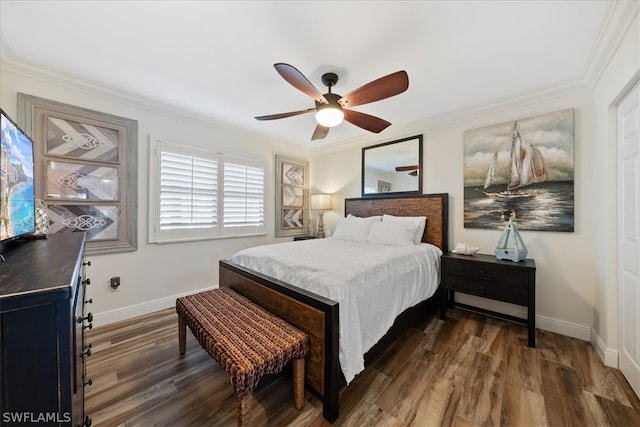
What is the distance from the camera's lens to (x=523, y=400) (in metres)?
1.64

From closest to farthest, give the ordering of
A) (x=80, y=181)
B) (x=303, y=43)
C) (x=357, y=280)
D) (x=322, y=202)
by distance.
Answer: (x=357, y=280) < (x=303, y=43) < (x=80, y=181) < (x=322, y=202)

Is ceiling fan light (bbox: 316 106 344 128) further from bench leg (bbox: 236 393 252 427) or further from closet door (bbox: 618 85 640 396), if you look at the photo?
bench leg (bbox: 236 393 252 427)

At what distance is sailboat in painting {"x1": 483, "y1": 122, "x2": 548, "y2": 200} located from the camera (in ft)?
8.57

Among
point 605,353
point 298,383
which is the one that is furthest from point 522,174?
point 298,383

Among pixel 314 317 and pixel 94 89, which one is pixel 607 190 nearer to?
pixel 314 317

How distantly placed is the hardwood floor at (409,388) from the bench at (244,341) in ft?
1.12

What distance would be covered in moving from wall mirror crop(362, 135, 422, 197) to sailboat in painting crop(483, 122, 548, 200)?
3.34 ft

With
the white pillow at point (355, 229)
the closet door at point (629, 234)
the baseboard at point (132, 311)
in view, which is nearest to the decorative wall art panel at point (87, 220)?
the baseboard at point (132, 311)

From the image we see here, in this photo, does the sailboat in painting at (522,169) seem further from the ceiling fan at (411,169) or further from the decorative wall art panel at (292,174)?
the decorative wall art panel at (292,174)

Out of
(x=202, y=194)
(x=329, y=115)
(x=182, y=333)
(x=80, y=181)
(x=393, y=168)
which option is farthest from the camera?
(x=393, y=168)

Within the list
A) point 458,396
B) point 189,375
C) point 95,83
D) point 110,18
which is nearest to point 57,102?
point 95,83

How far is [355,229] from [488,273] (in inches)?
63.8

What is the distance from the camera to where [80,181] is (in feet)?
8.32

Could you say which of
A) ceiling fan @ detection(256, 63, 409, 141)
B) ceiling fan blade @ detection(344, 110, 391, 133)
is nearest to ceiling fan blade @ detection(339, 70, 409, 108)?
ceiling fan @ detection(256, 63, 409, 141)
